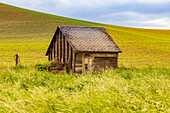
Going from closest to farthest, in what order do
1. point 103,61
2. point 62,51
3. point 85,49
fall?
point 85,49, point 103,61, point 62,51

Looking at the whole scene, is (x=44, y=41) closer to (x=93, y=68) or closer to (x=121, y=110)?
(x=93, y=68)

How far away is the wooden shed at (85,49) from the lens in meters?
14.1

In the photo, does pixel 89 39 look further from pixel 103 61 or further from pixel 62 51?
pixel 62 51

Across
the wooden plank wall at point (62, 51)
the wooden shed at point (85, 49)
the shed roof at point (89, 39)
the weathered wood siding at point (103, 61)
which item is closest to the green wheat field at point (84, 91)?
the wooden plank wall at point (62, 51)

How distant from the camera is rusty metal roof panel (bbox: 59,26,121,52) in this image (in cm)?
1431

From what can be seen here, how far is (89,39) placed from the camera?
1532 cm

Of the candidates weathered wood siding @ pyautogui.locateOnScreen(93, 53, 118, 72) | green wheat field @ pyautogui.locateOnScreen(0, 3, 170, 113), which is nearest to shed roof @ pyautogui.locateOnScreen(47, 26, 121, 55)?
weathered wood siding @ pyautogui.locateOnScreen(93, 53, 118, 72)

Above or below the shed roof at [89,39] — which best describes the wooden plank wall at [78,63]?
below

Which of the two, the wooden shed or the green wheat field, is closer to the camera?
the green wheat field

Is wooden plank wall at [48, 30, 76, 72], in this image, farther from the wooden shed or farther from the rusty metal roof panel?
the rusty metal roof panel

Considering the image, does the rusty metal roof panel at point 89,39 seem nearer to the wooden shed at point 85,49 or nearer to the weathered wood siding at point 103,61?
the wooden shed at point 85,49

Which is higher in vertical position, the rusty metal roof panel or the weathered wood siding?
the rusty metal roof panel

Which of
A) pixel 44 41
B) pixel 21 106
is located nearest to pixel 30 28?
pixel 44 41

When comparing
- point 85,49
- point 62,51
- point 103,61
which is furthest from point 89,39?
point 62,51
